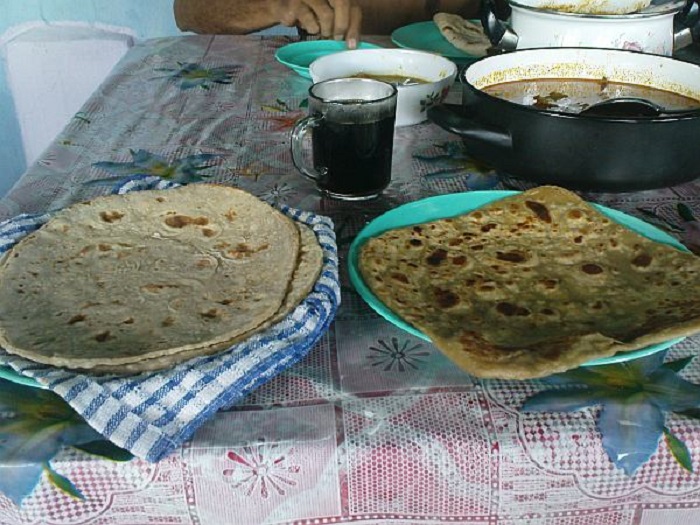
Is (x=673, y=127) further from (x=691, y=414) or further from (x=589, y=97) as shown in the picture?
(x=691, y=414)

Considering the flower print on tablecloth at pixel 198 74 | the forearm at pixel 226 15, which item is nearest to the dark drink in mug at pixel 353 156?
the flower print on tablecloth at pixel 198 74

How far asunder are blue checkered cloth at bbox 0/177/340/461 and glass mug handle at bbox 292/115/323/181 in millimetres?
408

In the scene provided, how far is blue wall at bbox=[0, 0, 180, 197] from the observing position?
107 inches

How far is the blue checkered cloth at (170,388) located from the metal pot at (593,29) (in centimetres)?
82

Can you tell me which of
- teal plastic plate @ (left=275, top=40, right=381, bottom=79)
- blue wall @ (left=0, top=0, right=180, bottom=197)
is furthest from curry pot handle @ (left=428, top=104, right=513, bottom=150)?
blue wall @ (left=0, top=0, right=180, bottom=197)

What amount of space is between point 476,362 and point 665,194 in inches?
24.5

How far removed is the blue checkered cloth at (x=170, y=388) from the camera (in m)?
0.59

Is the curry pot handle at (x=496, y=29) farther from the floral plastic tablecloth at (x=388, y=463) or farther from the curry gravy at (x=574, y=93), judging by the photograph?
the floral plastic tablecloth at (x=388, y=463)

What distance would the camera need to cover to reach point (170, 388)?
61cm

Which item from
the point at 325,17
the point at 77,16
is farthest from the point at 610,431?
the point at 77,16

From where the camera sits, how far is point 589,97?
1216 mm

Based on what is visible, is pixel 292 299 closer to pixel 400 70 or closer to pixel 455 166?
pixel 455 166

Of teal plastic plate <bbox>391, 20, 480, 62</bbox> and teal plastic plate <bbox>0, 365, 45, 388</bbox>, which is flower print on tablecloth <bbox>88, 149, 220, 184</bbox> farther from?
teal plastic plate <bbox>391, 20, 480, 62</bbox>

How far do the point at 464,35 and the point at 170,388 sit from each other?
52.6 inches
